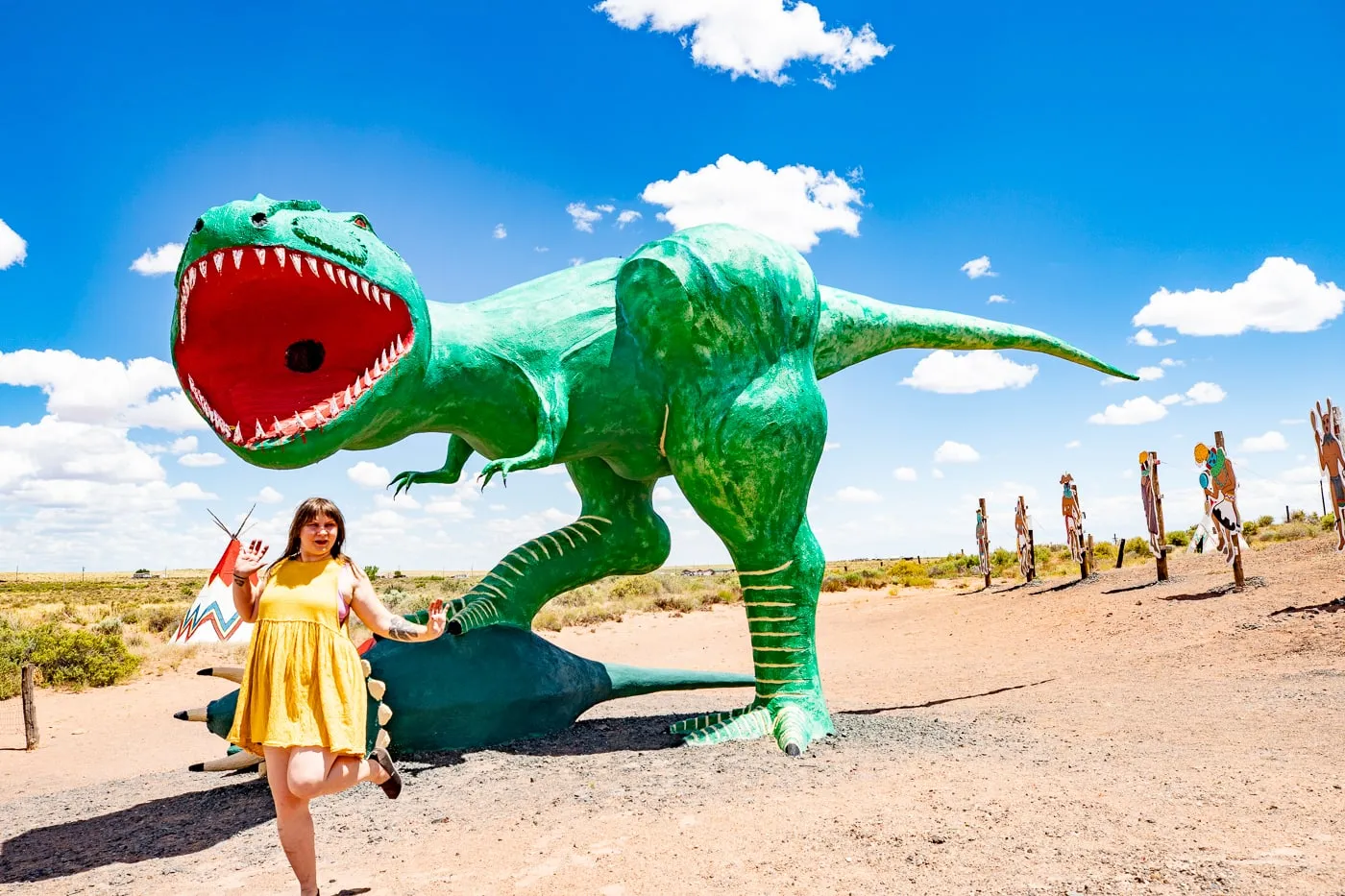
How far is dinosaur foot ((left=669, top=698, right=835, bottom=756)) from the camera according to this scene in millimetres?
4566

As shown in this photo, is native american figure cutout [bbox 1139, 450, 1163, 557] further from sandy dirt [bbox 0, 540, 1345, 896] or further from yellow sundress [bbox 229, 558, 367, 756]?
yellow sundress [bbox 229, 558, 367, 756]

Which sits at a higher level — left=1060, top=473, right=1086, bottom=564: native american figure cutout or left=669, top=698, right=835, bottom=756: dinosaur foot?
left=1060, top=473, right=1086, bottom=564: native american figure cutout

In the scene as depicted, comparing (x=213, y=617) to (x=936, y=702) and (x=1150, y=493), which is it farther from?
(x=1150, y=493)

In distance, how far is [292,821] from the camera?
2672 millimetres

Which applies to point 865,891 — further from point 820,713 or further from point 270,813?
point 270,813

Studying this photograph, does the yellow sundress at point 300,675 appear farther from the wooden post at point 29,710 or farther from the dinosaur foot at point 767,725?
the wooden post at point 29,710

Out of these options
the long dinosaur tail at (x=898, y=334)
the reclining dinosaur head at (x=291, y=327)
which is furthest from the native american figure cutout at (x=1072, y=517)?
the reclining dinosaur head at (x=291, y=327)

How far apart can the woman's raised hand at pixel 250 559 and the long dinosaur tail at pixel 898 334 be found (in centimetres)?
337

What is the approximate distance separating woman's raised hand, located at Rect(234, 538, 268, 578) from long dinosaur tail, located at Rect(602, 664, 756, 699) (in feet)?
9.55

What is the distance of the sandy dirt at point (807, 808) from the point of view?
283 cm

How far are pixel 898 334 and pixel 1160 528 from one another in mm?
10992

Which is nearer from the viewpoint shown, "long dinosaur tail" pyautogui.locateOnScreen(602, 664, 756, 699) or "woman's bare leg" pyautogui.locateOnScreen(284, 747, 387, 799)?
"woman's bare leg" pyautogui.locateOnScreen(284, 747, 387, 799)

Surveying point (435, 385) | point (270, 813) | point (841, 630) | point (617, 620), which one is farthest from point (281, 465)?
point (617, 620)

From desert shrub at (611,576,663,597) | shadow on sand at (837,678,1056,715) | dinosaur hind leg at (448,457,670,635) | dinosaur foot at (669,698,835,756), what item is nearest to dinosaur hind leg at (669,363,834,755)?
dinosaur foot at (669,698,835,756)
